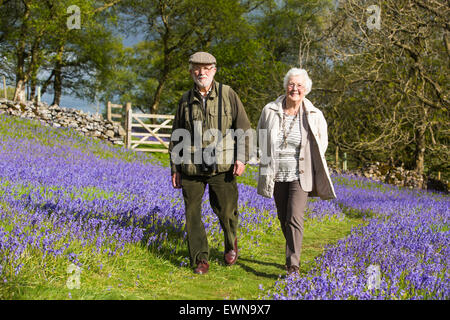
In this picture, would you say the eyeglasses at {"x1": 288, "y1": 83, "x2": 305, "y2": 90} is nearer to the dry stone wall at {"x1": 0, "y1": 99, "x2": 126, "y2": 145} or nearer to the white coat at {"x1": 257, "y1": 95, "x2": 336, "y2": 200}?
the white coat at {"x1": 257, "y1": 95, "x2": 336, "y2": 200}

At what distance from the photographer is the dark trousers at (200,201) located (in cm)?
445

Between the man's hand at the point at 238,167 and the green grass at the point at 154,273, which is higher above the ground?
the man's hand at the point at 238,167

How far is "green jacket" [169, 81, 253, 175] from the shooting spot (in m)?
4.34

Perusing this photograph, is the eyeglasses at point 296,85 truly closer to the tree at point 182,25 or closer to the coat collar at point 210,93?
the coat collar at point 210,93

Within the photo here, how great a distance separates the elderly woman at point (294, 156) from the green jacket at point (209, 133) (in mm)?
295

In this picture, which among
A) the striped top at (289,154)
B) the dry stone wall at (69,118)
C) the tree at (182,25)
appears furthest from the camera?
the tree at (182,25)

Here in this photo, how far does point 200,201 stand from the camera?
14.8 ft

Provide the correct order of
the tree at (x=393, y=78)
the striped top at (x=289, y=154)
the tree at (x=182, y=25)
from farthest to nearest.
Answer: the tree at (x=182, y=25) → the tree at (x=393, y=78) → the striped top at (x=289, y=154)

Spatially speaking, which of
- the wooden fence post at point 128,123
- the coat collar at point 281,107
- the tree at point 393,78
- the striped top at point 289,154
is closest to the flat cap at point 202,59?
the coat collar at point 281,107

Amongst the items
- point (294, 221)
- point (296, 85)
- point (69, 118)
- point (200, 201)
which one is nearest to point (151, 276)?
point (200, 201)

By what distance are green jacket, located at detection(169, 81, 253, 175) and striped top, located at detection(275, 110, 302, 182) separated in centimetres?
35

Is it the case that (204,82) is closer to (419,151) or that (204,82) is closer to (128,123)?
(419,151)

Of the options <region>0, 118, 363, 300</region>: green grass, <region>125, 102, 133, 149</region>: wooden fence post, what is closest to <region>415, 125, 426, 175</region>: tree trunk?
<region>0, 118, 363, 300</region>: green grass
